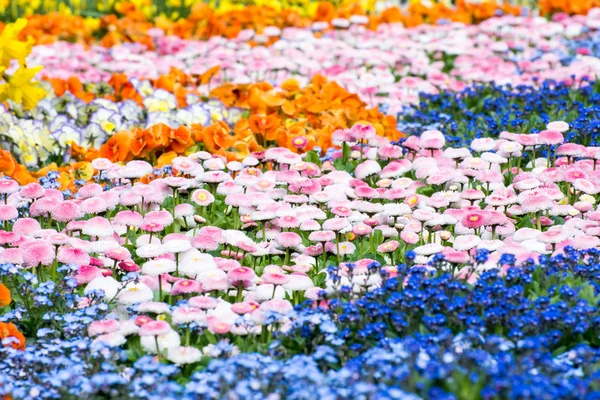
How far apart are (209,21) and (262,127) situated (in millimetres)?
3963

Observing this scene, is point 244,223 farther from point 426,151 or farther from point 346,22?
point 346,22

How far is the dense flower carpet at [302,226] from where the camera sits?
3055 millimetres

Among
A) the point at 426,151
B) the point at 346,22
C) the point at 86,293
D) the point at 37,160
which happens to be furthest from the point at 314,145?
the point at 346,22

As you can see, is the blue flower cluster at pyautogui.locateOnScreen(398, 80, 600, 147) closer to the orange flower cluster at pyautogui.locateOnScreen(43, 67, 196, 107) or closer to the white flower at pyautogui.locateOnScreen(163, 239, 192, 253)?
the orange flower cluster at pyautogui.locateOnScreen(43, 67, 196, 107)

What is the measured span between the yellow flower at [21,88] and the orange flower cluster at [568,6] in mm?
6036

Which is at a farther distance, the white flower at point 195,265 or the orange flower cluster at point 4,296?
the white flower at point 195,265

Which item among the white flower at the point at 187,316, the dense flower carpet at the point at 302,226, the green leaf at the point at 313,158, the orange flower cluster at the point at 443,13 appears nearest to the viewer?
the dense flower carpet at the point at 302,226

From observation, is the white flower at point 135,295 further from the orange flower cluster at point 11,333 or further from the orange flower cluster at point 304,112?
the orange flower cluster at point 304,112

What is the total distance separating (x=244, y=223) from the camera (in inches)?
184

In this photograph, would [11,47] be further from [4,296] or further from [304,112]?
[4,296]

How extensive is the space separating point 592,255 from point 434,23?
6629 mm

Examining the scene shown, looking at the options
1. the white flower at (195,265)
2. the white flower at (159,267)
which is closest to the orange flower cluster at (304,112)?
the white flower at (195,265)

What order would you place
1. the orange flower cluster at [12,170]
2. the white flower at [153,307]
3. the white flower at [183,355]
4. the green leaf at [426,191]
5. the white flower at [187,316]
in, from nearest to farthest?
the white flower at [183,355] < the white flower at [187,316] < the white flower at [153,307] < the green leaf at [426,191] < the orange flower cluster at [12,170]

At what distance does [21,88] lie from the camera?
604 centimetres
